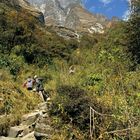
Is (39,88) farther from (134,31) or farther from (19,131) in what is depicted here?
(19,131)

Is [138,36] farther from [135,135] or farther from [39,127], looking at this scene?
[135,135]

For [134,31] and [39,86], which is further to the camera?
[134,31]

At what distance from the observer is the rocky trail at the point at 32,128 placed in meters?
12.1

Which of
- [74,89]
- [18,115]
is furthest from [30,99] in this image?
[74,89]

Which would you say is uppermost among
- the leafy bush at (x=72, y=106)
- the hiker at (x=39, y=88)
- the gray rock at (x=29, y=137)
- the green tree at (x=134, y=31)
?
the green tree at (x=134, y=31)

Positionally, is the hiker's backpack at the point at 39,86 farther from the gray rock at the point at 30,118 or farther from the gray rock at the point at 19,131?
the gray rock at the point at 19,131

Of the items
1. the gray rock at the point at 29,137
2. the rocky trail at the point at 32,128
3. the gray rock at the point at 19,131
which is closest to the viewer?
the rocky trail at the point at 32,128

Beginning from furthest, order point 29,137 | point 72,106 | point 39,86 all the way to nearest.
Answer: point 39,86 → point 29,137 → point 72,106

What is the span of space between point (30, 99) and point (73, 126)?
659 cm

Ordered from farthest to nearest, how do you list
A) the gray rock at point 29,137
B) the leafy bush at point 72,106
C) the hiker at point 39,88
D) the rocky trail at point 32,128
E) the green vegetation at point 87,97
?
the hiker at point 39,88 → the gray rock at point 29,137 → the rocky trail at point 32,128 → the leafy bush at point 72,106 → the green vegetation at point 87,97

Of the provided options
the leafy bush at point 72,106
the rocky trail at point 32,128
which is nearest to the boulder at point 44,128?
the rocky trail at point 32,128

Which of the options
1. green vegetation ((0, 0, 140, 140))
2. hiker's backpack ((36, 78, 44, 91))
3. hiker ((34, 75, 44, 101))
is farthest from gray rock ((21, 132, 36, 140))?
hiker's backpack ((36, 78, 44, 91))

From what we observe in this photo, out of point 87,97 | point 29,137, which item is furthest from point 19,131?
point 87,97

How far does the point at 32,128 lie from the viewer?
45.1 feet
